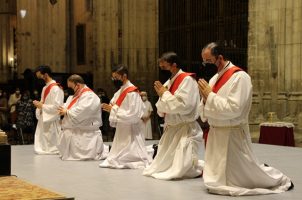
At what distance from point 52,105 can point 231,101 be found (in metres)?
6.12

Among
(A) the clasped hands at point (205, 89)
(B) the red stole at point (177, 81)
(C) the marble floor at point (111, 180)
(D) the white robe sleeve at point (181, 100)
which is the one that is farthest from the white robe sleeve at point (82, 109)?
(A) the clasped hands at point (205, 89)

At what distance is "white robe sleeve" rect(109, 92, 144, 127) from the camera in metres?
10.3

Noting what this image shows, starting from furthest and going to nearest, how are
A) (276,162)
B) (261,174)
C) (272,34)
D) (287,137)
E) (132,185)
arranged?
(272,34), (287,137), (276,162), (132,185), (261,174)

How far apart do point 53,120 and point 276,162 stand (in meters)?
4.64

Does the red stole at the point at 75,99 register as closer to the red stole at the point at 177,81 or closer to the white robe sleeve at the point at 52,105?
the white robe sleeve at the point at 52,105

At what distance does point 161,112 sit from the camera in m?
8.91

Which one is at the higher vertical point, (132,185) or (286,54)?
(286,54)

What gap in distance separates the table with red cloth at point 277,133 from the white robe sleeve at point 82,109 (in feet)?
15.4

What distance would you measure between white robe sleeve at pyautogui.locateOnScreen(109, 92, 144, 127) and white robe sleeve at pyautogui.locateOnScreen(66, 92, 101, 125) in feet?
3.95

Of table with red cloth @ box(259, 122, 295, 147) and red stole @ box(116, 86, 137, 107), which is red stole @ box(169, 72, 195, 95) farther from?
table with red cloth @ box(259, 122, 295, 147)

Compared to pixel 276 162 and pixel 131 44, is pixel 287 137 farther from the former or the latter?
pixel 131 44

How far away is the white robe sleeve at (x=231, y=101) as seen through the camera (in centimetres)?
738

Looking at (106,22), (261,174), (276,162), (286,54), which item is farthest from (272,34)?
(261,174)

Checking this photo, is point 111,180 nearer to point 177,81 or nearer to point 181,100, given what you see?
point 181,100
